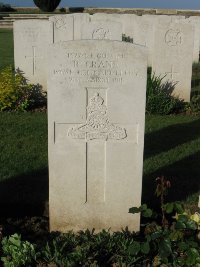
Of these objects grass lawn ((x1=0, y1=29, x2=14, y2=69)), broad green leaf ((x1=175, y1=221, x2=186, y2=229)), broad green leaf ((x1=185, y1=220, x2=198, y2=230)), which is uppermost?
grass lawn ((x1=0, y1=29, x2=14, y2=69))

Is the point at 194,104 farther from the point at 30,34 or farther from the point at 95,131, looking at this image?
the point at 95,131

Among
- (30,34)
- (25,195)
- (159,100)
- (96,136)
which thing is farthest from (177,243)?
(30,34)

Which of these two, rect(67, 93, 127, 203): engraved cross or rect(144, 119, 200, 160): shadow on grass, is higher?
rect(67, 93, 127, 203): engraved cross

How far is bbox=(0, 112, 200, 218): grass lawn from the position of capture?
17.2 feet

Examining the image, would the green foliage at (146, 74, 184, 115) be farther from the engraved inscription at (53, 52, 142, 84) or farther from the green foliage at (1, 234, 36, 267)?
the green foliage at (1, 234, 36, 267)

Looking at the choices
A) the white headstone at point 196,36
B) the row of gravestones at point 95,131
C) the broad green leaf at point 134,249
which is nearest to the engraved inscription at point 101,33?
the row of gravestones at point 95,131

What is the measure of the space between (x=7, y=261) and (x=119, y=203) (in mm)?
1175

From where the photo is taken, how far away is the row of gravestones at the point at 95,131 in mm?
3967

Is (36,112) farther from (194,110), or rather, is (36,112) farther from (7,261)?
(7,261)

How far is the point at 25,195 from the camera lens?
5258 millimetres

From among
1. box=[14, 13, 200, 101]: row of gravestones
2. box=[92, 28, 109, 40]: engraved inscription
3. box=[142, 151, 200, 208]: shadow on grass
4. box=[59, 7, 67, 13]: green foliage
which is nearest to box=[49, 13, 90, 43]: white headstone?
box=[14, 13, 200, 101]: row of gravestones

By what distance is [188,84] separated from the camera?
31.6 feet

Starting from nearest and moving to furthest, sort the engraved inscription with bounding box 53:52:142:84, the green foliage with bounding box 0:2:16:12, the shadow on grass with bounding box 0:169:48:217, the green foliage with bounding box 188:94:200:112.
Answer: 1. the engraved inscription with bounding box 53:52:142:84
2. the shadow on grass with bounding box 0:169:48:217
3. the green foliage with bounding box 188:94:200:112
4. the green foliage with bounding box 0:2:16:12

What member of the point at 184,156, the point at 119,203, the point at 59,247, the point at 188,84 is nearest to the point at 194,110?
the point at 188,84
